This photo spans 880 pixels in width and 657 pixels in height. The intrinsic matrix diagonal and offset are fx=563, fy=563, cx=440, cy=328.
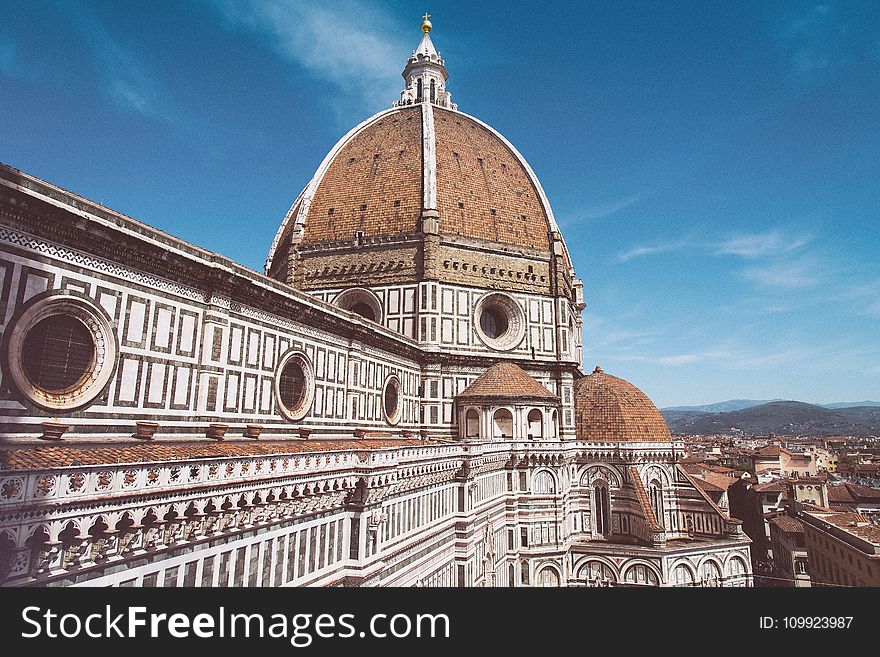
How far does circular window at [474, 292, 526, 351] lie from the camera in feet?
124

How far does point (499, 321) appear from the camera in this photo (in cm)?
3947

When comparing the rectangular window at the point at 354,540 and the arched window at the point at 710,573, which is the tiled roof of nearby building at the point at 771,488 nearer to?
the arched window at the point at 710,573

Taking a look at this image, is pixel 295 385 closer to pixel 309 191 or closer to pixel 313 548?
pixel 313 548

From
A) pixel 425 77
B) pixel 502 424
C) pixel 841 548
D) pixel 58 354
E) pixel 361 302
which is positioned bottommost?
pixel 841 548

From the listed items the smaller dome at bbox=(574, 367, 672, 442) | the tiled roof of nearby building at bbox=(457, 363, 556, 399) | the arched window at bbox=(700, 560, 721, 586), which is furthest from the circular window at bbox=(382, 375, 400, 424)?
the arched window at bbox=(700, 560, 721, 586)

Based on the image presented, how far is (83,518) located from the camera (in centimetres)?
812

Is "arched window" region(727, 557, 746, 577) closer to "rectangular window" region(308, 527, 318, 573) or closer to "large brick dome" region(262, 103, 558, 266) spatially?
"large brick dome" region(262, 103, 558, 266)

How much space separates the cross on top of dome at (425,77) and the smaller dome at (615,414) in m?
27.5

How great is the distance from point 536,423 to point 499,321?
817cm

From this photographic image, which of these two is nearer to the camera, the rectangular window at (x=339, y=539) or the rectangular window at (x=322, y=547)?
the rectangular window at (x=322, y=547)

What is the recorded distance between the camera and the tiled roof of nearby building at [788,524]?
147 feet

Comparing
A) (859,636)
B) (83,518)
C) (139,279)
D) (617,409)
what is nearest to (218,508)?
(83,518)

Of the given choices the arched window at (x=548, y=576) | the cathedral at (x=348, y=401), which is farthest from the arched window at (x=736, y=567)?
the arched window at (x=548, y=576)

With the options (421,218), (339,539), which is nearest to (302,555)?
(339,539)
